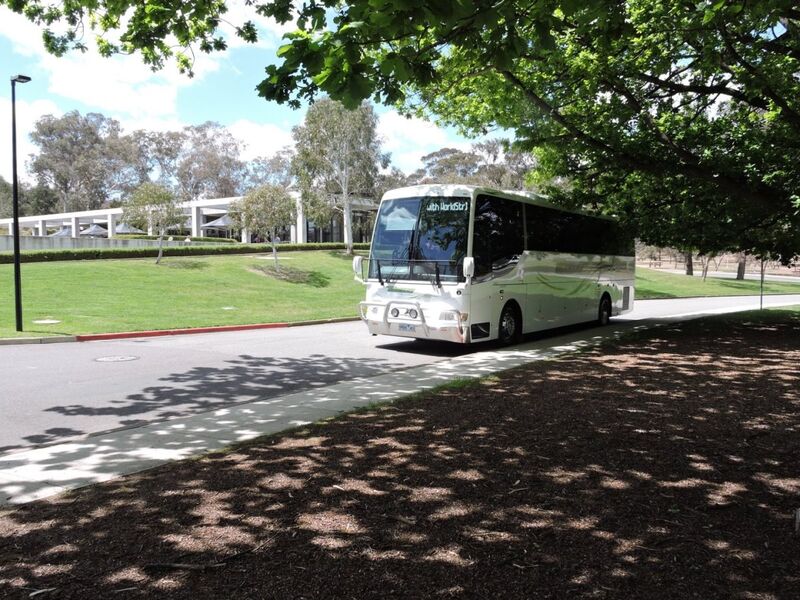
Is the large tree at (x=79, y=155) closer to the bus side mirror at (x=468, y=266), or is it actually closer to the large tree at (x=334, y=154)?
the large tree at (x=334, y=154)

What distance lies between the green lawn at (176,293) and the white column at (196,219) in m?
28.2

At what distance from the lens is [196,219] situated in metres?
65.8

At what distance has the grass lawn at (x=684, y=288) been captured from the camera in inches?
1497

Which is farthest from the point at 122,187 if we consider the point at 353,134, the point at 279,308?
the point at 279,308

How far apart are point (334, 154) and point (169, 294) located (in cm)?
2427

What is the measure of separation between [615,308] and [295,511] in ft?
56.6

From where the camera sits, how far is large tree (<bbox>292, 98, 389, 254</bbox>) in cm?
4478

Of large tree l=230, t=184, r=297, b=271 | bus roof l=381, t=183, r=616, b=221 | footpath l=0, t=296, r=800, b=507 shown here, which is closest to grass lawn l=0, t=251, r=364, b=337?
large tree l=230, t=184, r=297, b=271

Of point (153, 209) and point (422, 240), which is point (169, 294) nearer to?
point (153, 209)

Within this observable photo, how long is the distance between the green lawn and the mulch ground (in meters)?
11.7

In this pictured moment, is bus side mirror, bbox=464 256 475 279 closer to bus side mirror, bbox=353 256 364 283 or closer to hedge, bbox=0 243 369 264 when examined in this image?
bus side mirror, bbox=353 256 364 283

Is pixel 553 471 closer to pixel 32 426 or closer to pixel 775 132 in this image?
pixel 32 426

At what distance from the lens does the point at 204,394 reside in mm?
8352

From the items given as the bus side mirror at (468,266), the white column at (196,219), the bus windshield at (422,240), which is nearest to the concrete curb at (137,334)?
the bus windshield at (422,240)
